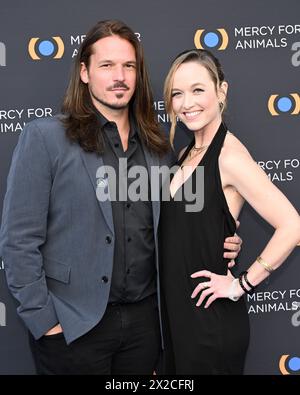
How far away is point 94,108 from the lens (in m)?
2.33

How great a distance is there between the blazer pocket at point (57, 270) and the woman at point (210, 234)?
401 mm

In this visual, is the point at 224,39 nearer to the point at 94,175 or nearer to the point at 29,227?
the point at 94,175

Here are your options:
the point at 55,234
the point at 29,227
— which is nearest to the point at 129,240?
the point at 55,234

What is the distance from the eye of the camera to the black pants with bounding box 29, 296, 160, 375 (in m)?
2.19

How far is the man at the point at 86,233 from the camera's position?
2.11 meters

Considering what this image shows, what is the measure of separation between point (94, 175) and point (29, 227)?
0.33m

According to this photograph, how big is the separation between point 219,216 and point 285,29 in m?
1.27

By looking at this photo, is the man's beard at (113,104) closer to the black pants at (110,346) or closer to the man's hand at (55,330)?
the black pants at (110,346)

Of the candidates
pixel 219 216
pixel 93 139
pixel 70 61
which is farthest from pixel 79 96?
pixel 219 216

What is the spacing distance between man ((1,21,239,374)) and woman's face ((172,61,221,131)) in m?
0.23

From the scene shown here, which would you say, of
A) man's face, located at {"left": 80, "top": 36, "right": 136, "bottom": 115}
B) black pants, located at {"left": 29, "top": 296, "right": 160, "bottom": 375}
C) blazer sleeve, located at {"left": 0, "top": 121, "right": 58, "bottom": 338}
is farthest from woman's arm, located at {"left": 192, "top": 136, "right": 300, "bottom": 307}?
blazer sleeve, located at {"left": 0, "top": 121, "right": 58, "bottom": 338}

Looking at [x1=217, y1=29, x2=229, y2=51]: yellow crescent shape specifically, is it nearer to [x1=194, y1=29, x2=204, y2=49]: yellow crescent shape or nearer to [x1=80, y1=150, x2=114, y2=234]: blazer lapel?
[x1=194, y1=29, x2=204, y2=49]: yellow crescent shape
